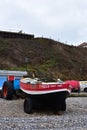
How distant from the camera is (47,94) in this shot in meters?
23.5

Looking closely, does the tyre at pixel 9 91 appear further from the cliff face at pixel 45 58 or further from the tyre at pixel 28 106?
the cliff face at pixel 45 58

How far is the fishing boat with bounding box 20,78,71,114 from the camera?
76.6 feet

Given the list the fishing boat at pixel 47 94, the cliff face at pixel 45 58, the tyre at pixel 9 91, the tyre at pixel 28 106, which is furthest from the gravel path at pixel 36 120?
the cliff face at pixel 45 58

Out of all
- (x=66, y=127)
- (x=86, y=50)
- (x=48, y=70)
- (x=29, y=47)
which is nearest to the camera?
(x=66, y=127)

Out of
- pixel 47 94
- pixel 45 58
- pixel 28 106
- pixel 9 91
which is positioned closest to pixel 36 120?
pixel 47 94

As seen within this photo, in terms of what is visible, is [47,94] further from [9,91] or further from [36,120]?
[9,91]

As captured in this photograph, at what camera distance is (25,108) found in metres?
24.1

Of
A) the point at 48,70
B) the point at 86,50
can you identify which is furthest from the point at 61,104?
the point at 86,50

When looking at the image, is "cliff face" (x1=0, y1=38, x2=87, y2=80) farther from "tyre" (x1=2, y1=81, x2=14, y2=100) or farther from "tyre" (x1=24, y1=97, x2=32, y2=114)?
"tyre" (x1=24, y1=97, x2=32, y2=114)

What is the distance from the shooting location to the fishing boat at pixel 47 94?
76.6 ft

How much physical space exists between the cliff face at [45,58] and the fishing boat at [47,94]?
114ft

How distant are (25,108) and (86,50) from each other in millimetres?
64488

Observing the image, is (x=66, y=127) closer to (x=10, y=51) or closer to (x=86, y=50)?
(x=10, y=51)

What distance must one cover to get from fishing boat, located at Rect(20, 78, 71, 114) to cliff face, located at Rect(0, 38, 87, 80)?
34.8 m
